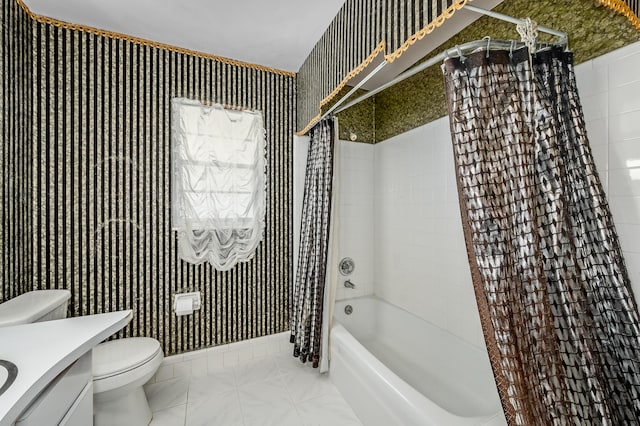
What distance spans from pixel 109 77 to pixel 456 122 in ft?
7.43

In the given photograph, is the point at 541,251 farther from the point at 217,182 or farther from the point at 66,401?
the point at 217,182

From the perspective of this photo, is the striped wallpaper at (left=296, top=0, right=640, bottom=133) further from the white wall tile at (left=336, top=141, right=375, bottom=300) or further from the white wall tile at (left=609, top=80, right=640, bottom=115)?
the white wall tile at (left=336, top=141, right=375, bottom=300)

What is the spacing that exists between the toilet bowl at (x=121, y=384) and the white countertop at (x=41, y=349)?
0.52m

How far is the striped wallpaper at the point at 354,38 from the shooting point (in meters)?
1.12

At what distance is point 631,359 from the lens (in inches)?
34.9

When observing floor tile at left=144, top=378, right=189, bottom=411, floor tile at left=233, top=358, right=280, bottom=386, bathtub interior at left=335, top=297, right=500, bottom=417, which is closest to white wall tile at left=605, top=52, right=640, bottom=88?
bathtub interior at left=335, top=297, right=500, bottom=417

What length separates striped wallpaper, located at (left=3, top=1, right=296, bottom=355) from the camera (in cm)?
176

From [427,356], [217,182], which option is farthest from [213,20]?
[427,356]

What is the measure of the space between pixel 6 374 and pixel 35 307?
94 centimetres

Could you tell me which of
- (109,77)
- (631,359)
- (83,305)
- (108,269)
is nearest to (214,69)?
(109,77)

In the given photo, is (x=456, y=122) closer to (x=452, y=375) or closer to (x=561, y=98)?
(x=561, y=98)

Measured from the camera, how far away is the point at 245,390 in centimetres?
191

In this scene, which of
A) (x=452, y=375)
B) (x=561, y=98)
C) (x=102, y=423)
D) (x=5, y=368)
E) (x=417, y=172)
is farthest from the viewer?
(x=417, y=172)

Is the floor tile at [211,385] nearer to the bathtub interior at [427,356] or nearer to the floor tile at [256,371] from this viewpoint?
the floor tile at [256,371]
